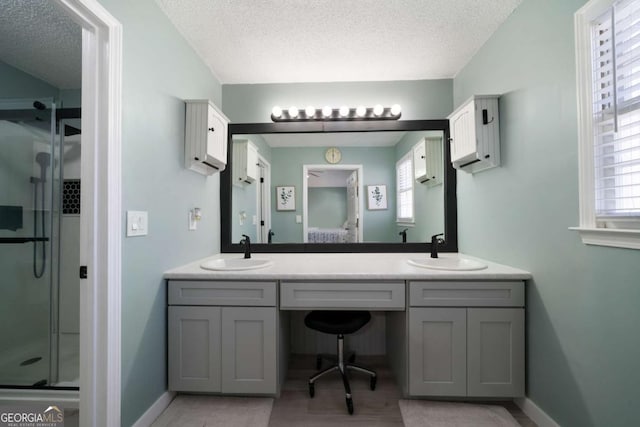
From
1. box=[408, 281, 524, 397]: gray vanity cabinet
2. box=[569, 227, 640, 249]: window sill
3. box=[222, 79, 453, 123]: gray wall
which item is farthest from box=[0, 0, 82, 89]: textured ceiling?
box=[569, 227, 640, 249]: window sill

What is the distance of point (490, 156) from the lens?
1.72 metres

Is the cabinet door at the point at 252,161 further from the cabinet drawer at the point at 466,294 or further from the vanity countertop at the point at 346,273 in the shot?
the cabinet drawer at the point at 466,294

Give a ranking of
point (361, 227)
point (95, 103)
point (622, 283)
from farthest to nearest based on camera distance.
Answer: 1. point (361, 227)
2. point (95, 103)
3. point (622, 283)

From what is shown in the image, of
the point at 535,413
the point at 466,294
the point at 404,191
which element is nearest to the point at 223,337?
the point at 466,294

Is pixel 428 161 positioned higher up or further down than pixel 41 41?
further down

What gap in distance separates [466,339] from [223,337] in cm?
141

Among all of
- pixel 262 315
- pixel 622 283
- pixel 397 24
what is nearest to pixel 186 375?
pixel 262 315

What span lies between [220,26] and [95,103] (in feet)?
3.10

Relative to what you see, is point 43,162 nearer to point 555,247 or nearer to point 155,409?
point 155,409

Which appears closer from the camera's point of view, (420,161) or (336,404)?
(336,404)

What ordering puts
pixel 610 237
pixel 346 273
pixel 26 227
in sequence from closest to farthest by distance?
pixel 610 237
pixel 346 273
pixel 26 227

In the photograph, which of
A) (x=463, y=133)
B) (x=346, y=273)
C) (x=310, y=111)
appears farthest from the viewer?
(x=310, y=111)

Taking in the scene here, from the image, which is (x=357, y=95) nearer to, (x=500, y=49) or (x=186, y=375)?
(x=500, y=49)

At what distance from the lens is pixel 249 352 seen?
1.57 m
